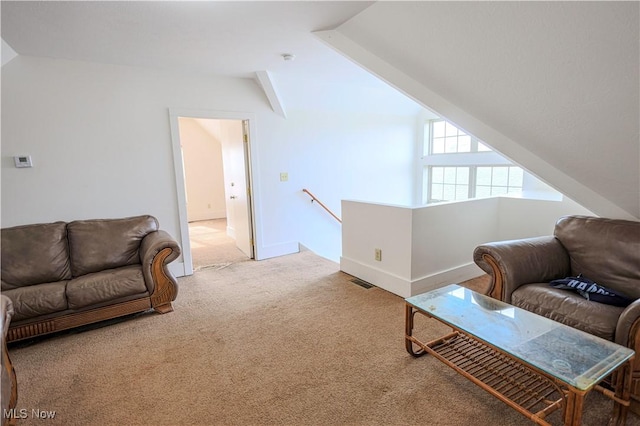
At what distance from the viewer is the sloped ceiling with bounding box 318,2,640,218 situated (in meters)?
1.49

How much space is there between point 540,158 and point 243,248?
3.77m

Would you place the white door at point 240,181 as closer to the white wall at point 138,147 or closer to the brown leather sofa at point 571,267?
the white wall at point 138,147

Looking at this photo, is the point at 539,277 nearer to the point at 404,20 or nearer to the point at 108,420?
the point at 404,20

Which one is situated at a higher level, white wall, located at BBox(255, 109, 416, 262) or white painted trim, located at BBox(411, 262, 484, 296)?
white wall, located at BBox(255, 109, 416, 262)

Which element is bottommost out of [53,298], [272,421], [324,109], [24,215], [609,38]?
[272,421]

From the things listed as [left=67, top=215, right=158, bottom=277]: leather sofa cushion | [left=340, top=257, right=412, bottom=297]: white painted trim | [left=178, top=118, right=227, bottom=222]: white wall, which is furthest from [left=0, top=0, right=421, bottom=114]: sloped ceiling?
[left=178, top=118, right=227, bottom=222]: white wall

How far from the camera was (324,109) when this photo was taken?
4680mm

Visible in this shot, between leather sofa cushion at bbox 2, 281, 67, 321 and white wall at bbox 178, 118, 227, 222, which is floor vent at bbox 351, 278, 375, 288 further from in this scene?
white wall at bbox 178, 118, 227, 222

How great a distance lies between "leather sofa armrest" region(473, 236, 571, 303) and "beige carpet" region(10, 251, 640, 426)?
60 cm

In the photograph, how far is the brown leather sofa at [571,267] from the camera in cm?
186

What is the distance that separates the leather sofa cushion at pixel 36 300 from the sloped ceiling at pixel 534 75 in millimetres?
2893

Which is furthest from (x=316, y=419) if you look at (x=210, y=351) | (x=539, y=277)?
(x=539, y=277)

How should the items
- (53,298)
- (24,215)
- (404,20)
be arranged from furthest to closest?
(24,215)
(53,298)
(404,20)

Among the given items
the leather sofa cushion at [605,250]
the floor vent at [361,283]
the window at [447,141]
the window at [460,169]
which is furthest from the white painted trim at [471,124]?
the window at [447,141]
